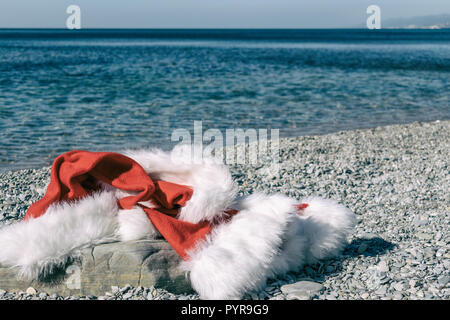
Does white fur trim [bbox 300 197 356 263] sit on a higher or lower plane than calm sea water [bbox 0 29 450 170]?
lower

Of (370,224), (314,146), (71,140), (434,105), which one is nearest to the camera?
(370,224)

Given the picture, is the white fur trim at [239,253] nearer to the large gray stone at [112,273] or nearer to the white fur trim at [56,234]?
the large gray stone at [112,273]

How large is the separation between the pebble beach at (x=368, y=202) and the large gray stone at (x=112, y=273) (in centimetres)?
6

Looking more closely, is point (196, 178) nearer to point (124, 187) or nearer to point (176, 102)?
point (124, 187)

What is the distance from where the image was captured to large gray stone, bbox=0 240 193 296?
11.3 feet

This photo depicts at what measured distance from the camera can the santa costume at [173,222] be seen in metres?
3.37

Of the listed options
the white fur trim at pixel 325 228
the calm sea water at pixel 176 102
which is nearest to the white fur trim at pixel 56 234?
the white fur trim at pixel 325 228

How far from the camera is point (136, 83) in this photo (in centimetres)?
1981

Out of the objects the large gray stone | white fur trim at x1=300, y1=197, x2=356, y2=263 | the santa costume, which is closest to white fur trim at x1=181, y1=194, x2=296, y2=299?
the santa costume

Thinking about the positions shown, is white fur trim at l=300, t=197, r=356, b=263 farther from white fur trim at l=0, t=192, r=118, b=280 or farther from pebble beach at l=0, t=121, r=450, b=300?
white fur trim at l=0, t=192, r=118, b=280

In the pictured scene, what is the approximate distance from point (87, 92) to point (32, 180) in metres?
10.7

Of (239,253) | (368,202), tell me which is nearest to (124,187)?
(239,253)
